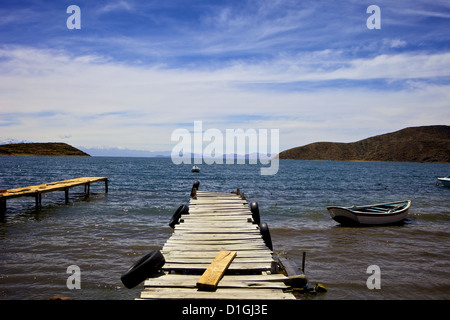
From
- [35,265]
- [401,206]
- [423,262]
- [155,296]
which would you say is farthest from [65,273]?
[401,206]

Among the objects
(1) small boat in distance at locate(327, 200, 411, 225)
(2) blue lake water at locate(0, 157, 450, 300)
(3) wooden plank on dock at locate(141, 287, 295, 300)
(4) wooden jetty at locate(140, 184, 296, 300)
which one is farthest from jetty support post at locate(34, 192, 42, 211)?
(1) small boat in distance at locate(327, 200, 411, 225)

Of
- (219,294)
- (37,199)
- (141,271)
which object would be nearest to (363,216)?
(219,294)

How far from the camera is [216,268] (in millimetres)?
6488

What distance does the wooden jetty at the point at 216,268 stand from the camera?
5.65 meters

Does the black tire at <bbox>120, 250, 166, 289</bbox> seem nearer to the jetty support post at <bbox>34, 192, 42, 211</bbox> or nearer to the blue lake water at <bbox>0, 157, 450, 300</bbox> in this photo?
the blue lake water at <bbox>0, 157, 450, 300</bbox>

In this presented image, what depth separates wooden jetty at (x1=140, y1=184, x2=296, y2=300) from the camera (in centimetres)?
565

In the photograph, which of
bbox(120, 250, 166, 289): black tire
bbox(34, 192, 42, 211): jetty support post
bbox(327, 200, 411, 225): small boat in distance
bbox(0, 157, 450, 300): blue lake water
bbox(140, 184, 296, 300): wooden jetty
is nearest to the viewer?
bbox(140, 184, 296, 300): wooden jetty

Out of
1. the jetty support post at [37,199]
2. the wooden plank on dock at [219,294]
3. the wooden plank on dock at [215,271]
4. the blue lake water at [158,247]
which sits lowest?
the blue lake water at [158,247]

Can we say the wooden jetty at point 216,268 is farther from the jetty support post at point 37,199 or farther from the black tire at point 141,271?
the jetty support post at point 37,199

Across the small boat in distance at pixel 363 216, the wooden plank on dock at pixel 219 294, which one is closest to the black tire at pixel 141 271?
the wooden plank on dock at pixel 219 294

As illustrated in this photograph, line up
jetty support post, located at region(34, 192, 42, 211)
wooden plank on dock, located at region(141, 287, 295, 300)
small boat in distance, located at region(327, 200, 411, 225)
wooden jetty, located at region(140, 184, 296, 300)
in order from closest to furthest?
wooden plank on dock, located at region(141, 287, 295, 300) → wooden jetty, located at region(140, 184, 296, 300) → small boat in distance, located at region(327, 200, 411, 225) → jetty support post, located at region(34, 192, 42, 211)

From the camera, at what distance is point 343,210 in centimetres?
1984
